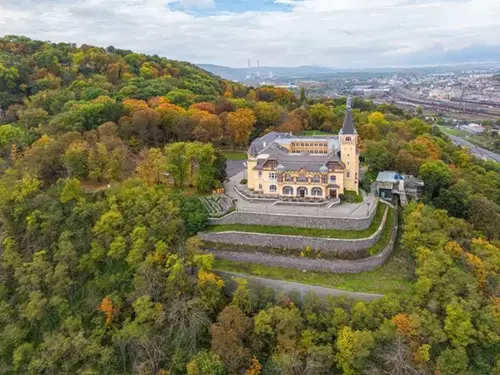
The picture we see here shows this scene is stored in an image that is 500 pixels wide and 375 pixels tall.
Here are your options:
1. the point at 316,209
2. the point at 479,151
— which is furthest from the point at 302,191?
the point at 479,151

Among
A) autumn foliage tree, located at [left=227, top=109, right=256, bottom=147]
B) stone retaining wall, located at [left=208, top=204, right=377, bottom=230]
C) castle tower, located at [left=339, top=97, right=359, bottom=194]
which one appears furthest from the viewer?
autumn foliage tree, located at [left=227, top=109, right=256, bottom=147]

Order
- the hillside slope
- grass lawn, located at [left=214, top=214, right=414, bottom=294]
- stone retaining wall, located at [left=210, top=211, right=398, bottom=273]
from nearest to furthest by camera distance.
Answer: grass lawn, located at [left=214, top=214, right=414, bottom=294] < stone retaining wall, located at [left=210, top=211, right=398, bottom=273] < the hillside slope

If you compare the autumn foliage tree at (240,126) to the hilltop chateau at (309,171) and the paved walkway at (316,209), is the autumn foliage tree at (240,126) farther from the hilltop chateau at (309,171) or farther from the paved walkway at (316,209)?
the paved walkway at (316,209)

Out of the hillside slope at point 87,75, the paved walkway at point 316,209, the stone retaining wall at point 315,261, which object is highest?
the hillside slope at point 87,75

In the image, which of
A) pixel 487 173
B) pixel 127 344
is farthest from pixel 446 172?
pixel 127 344

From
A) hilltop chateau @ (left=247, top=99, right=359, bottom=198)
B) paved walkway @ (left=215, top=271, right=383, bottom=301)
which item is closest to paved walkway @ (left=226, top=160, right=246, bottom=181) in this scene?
hilltop chateau @ (left=247, top=99, right=359, bottom=198)

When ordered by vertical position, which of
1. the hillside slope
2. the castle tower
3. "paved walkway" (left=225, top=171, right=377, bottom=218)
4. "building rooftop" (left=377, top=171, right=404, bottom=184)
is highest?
the hillside slope

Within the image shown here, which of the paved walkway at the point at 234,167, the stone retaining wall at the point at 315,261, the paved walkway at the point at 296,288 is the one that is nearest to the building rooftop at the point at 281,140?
the paved walkway at the point at 234,167

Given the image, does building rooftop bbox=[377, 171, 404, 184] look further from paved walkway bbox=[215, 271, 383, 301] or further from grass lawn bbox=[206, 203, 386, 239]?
paved walkway bbox=[215, 271, 383, 301]
